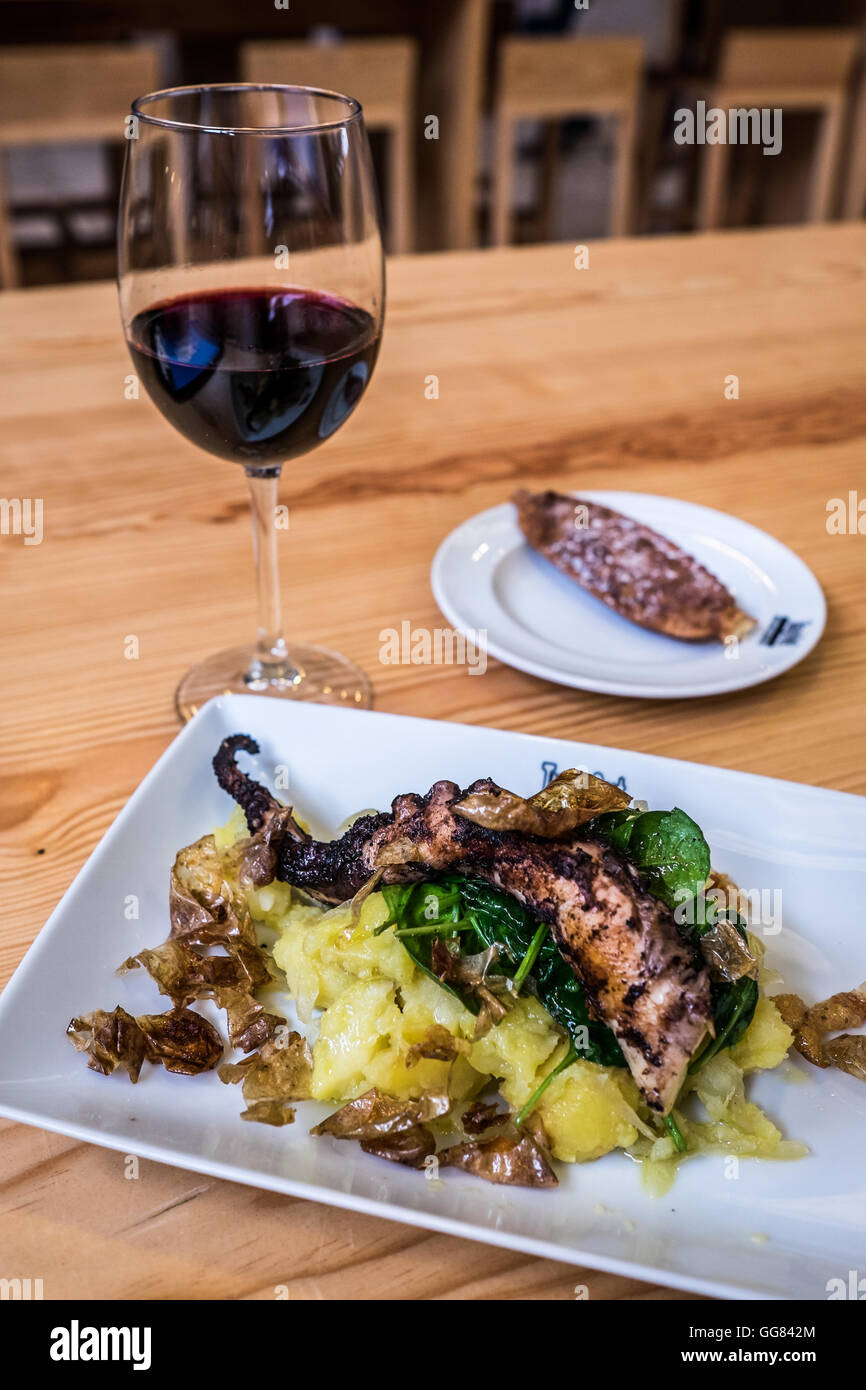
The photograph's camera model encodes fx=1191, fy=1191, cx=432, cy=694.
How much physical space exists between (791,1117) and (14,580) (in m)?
1.01

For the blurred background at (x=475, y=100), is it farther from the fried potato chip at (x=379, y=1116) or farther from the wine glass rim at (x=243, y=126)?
the fried potato chip at (x=379, y=1116)

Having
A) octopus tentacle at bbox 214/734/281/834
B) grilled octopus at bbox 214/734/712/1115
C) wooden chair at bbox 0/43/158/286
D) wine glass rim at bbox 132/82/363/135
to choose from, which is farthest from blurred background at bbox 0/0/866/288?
grilled octopus at bbox 214/734/712/1115

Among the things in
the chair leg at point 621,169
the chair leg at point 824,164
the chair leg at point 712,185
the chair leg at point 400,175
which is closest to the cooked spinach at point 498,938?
the chair leg at point 400,175

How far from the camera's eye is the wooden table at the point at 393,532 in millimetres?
693

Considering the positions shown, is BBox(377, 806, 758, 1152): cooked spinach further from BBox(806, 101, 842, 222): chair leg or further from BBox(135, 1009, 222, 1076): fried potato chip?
BBox(806, 101, 842, 222): chair leg

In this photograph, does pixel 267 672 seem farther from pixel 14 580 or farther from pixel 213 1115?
pixel 213 1115

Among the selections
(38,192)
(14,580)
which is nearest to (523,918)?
(14,580)

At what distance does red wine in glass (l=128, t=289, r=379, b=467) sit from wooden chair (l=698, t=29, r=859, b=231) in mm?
2801

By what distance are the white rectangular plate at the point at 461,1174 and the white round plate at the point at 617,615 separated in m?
0.21

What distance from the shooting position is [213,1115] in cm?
72

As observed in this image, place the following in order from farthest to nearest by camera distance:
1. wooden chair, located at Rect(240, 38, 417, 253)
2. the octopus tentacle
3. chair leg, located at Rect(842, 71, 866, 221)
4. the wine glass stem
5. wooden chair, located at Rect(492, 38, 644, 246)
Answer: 1. chair leg, located at Rect(842, 71, 866, 221)
2. wooden chair, located at Rect(492, 38, 644, 246)
3. wooden chair, located at Rect(240, 38, 417, 253)
4. the wine glass stem
5. the octopus tentacle

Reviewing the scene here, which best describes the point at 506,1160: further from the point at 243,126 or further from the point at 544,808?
the point at 243,126

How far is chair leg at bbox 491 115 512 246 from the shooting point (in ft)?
11.0

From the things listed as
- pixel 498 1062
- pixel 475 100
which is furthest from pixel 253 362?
pixel 475 100
